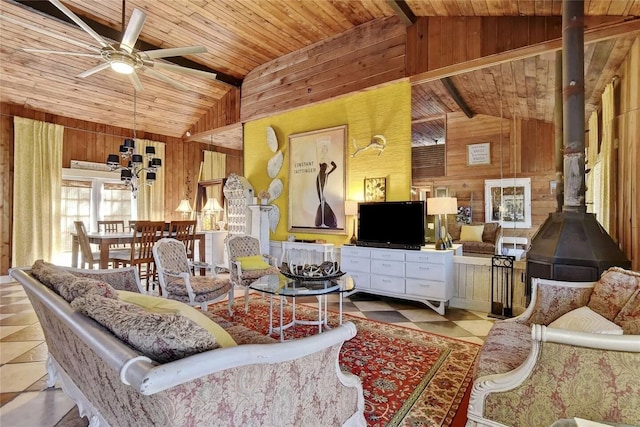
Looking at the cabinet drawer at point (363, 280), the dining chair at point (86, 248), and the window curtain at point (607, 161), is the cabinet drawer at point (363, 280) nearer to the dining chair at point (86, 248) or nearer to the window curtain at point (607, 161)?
the window curtain at point (607, 161)

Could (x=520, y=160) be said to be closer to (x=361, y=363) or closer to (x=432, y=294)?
(x=432, y=294)

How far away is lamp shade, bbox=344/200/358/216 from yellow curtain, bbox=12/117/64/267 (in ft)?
17.5

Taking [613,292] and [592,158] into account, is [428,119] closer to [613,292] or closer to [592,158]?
[592,158]

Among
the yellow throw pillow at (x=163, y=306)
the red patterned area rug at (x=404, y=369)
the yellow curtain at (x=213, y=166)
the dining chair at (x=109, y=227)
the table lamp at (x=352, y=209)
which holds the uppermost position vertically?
the yellow curtain at (x=213, y=166)

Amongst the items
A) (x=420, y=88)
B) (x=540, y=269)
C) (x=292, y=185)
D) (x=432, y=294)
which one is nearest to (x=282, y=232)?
(x=292, y=185)

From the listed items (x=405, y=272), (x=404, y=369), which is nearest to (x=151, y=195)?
(x=405, y=272)

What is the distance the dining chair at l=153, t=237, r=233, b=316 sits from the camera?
3.13 metres

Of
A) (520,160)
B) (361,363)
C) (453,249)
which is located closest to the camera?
(361,363)

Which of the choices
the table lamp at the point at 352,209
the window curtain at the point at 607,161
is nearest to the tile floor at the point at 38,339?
the table lamp at the point at 352,209

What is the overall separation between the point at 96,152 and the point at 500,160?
8578mm

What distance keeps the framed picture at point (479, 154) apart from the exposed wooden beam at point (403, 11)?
4230 mm

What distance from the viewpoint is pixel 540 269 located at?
283cm

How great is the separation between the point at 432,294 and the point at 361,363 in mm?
1616

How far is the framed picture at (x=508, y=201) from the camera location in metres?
6.20
